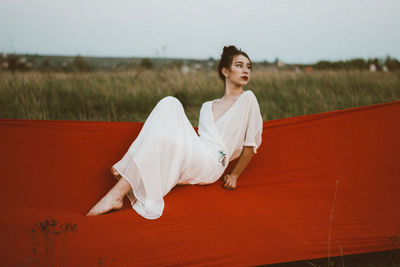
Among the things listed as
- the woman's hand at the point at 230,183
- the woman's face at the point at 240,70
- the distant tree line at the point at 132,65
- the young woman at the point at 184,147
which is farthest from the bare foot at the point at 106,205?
the distant tree line at the point at 132,65

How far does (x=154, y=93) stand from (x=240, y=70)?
2.59 m

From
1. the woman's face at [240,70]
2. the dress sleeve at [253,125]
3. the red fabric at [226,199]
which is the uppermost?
the woman's face at [240,70]

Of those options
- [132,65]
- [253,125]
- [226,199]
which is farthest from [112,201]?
[132,65]

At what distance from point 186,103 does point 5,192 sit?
3073 mm

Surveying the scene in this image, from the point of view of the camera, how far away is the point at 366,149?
6.47 ft

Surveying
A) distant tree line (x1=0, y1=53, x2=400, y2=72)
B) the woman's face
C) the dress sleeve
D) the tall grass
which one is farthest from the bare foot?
distant tree line (x1=0, y1=53, x2=400, y2=72)

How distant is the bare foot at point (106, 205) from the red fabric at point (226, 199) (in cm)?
5

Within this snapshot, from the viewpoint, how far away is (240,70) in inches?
75.0

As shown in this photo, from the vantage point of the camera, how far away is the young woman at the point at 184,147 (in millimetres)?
1396

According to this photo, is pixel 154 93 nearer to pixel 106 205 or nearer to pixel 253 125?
pixel 253 125

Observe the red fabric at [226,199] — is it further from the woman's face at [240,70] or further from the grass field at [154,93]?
the grass field at [154,93]

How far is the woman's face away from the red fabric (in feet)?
1.64

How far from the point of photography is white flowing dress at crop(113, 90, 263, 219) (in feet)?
4.58

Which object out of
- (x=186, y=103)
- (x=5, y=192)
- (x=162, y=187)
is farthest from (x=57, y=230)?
(x=186, y=103)
